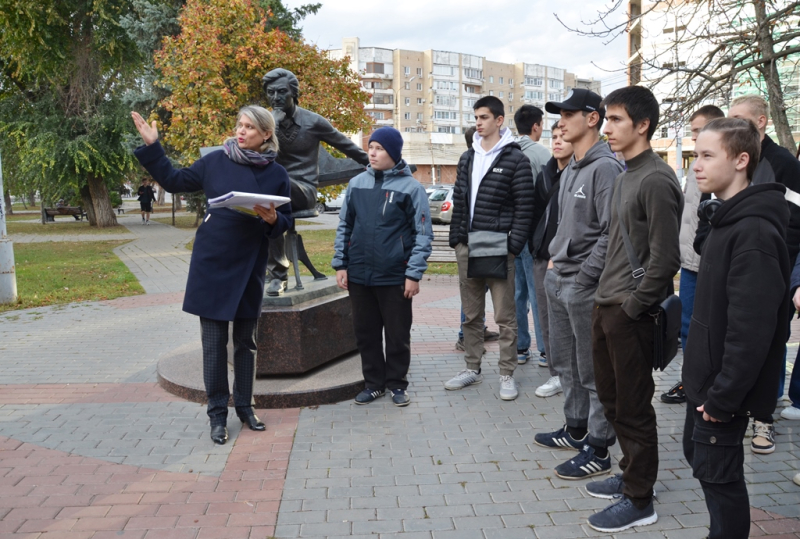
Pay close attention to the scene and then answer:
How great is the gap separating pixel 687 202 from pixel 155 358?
16.9 ft

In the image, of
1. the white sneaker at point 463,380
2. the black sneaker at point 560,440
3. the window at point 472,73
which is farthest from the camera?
the window at point 472,73

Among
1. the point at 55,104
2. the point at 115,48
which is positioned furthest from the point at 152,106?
the point at 55,104

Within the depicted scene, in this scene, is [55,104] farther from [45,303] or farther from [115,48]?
[45,303]

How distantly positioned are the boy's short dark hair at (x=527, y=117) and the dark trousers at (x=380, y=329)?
85.1 inches

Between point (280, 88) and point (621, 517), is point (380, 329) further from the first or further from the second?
point (621, 517)

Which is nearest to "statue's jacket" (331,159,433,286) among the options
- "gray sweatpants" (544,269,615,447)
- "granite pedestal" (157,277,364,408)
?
"granite pedestal" (157,277,364,408)

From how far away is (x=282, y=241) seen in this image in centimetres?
583

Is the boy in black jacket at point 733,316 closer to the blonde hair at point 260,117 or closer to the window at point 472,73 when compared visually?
the blonde hair at point 260,117

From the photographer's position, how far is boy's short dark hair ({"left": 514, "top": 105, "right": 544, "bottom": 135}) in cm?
605

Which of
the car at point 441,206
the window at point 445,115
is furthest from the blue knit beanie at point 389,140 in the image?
the window at point 445,115

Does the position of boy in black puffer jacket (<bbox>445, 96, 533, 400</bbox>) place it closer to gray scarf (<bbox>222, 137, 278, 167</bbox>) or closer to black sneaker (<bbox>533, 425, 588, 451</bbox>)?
black sneaker (<bbox>533, 425, 588, 451</bbox>)

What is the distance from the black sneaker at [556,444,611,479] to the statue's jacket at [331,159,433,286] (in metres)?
1.69

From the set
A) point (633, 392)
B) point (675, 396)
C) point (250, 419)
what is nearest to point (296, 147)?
point (250, 419)

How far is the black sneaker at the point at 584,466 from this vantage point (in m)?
3.76
